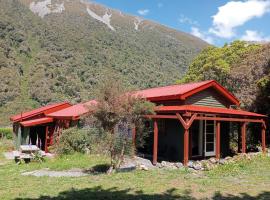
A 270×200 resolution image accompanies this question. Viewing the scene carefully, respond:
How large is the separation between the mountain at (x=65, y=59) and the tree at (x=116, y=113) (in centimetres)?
3805

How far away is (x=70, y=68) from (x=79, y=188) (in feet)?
177

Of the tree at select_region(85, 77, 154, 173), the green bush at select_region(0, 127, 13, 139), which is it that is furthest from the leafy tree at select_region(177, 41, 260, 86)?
the tree at select_region(85, 77, 154, 173)

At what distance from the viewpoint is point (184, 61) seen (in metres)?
87.7

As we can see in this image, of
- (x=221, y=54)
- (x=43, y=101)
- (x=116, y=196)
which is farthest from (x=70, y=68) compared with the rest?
(x=116, y=196)

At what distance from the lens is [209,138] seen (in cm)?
1917

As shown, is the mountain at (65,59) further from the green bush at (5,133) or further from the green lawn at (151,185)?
the green lawn at (151,185)

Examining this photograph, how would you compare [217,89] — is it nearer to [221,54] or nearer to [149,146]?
[149,146]

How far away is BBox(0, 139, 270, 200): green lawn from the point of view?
32.9 ft

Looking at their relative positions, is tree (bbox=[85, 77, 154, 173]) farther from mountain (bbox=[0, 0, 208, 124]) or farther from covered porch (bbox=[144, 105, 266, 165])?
mountain (bbox=[0, 0, 208, 124])

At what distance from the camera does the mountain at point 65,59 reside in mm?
56062

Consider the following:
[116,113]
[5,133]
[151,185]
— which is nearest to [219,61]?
[5,133]

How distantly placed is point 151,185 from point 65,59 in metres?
57.9

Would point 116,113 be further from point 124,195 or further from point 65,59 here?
point 65,59

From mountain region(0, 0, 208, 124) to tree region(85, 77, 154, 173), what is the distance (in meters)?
38.0
